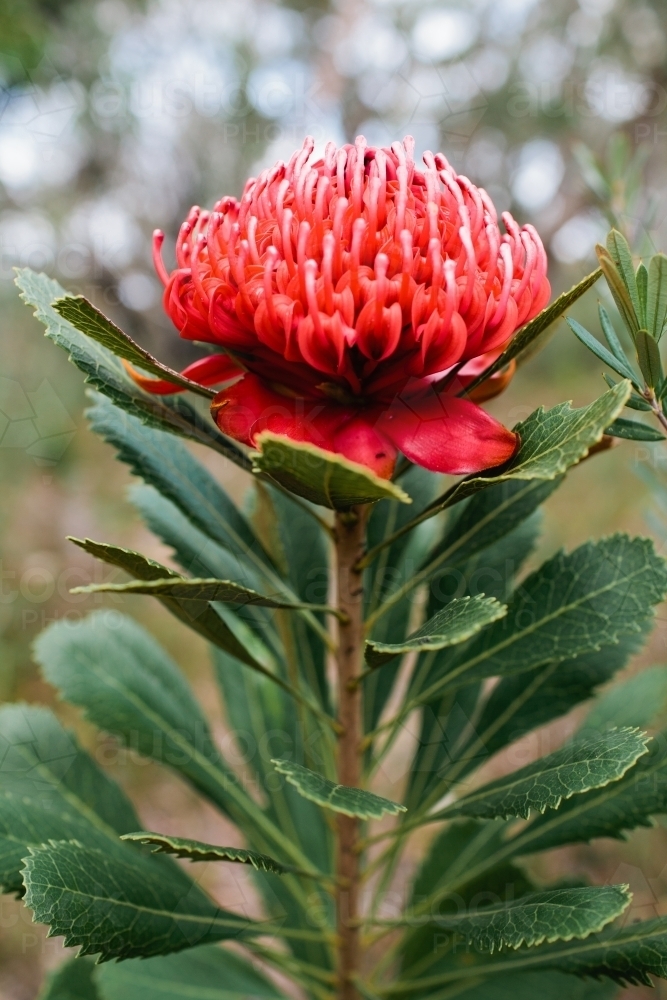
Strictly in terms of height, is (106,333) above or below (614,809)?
above

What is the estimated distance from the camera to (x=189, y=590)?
583 mm

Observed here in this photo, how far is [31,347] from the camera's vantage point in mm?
4738

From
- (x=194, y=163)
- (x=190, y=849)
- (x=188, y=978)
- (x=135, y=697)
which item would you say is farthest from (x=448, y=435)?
(x=194, y=163)

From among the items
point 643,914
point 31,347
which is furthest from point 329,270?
point 31,347

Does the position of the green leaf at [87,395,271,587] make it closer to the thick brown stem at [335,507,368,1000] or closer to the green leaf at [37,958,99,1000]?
the thick brown stem at [335,507,368,1000]

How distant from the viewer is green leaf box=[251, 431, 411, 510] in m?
0.50

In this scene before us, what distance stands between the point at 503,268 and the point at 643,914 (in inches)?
65.3

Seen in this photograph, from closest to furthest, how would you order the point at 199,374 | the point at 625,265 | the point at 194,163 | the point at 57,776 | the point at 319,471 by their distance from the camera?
the point at 319,471, the point at 625,265, the point at 199,374, the point at 57,776, the point at 194,163

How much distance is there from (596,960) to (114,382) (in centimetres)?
77

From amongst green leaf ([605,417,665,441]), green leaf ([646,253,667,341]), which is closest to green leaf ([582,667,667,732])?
green leaf ([605,417,665,441])

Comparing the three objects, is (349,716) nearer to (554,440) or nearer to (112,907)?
(112,907)

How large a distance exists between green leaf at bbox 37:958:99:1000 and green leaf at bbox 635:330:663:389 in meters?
1.02

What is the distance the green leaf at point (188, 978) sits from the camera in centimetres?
98

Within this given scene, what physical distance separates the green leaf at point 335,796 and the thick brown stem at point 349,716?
176 mm
